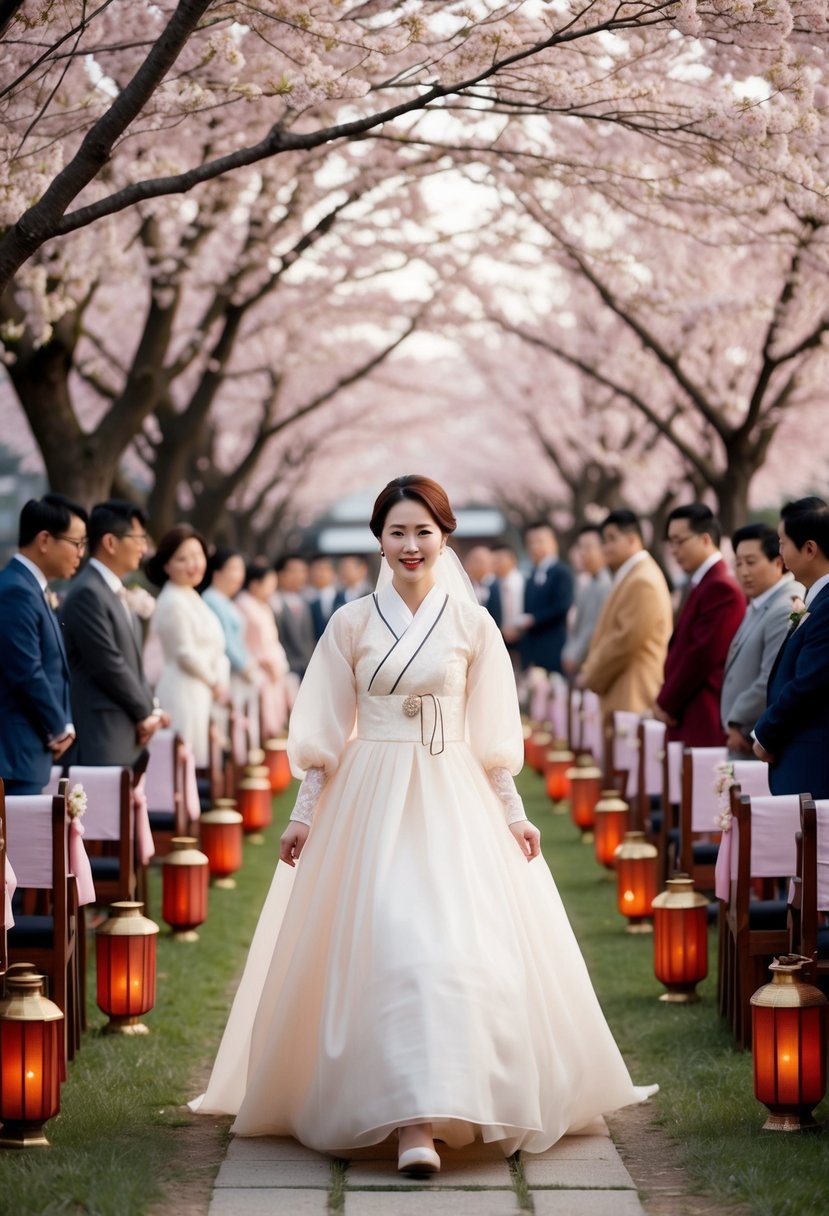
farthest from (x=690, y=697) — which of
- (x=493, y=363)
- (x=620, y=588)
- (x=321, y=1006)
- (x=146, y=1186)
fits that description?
(x=493, y=363)

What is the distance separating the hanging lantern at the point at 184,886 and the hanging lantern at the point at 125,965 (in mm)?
1601

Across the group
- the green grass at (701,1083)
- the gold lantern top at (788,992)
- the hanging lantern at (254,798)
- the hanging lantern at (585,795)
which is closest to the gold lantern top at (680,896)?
the green grass at (701,1083)

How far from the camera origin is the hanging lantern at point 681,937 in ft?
23.2

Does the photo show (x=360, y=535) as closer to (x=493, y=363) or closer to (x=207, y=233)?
(x=493, y=363)

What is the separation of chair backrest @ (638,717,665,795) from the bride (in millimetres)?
4037

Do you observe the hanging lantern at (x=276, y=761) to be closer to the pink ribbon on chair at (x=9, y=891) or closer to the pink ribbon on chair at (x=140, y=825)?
the pink ribbon on chair at (x=140, y=825)

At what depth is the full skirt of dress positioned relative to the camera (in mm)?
4781

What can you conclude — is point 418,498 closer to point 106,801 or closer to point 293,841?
point 293,841

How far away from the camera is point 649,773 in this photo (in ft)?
32.0

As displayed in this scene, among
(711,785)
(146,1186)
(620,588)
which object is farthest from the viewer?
(620,588)

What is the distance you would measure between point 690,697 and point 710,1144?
418 centimetres

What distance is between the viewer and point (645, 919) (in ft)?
29.6

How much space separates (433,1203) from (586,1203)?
423mm

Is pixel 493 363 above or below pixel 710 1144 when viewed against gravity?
above
